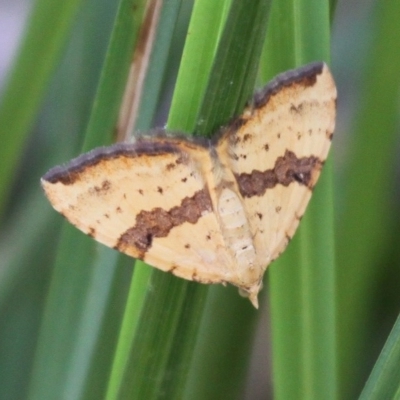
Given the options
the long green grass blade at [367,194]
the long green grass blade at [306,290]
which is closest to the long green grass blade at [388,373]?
the long green grass blade at [306,290]

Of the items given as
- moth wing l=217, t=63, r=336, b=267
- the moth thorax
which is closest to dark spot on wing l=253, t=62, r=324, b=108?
moth wing l=217, t=63, r=336, b=267

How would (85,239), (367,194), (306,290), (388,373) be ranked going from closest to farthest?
(388,373)
(306,290)
(85,239)
(367,194)

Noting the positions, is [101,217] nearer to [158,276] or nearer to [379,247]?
[158,276]

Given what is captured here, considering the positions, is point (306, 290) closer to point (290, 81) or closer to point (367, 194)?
point (290, 81)

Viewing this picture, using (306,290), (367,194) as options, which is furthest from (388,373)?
(367,194)

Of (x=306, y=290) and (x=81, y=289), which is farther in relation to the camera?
(x=81, y=289)

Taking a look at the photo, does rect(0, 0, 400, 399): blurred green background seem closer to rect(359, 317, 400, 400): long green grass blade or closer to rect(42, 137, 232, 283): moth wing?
rect(42, 137, 232, 283): moth wing

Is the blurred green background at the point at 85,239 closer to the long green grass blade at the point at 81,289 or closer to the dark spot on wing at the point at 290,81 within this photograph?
the long green grass blade at the point at 81,289
